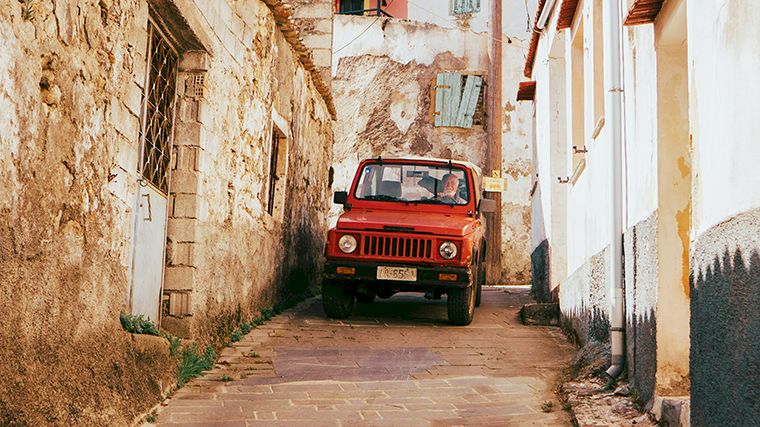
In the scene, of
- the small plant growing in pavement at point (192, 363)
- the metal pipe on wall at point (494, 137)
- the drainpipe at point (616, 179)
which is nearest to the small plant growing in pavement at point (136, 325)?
the small plant growing in pavement at point (192, 363)

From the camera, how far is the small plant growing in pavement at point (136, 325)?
5266 millimetres

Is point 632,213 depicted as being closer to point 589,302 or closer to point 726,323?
point 589,302

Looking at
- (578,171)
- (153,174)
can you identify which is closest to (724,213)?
(153,174)

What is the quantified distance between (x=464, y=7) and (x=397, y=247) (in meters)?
14.3

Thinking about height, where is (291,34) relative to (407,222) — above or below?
above

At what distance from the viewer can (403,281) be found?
9125 mm

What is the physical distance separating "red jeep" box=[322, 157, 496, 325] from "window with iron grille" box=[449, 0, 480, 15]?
12906 mm

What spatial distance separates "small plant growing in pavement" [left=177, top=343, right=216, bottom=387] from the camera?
639 cm

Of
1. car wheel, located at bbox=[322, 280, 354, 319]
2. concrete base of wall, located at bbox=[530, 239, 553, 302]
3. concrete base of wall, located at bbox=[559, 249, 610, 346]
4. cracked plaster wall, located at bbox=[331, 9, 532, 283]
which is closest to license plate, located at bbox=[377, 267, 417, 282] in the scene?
car wheel, located at bbox=[322, 280, 354, 319]

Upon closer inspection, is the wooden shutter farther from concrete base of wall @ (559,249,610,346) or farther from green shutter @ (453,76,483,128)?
concrete base of wall @ (559,249,610,346)

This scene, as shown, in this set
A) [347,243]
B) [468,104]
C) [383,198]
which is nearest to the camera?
[347,243]

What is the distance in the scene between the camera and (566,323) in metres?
8.84

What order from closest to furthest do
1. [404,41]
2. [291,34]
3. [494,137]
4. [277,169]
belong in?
[291,34] → [277,169] → [494,137] → [404,41]

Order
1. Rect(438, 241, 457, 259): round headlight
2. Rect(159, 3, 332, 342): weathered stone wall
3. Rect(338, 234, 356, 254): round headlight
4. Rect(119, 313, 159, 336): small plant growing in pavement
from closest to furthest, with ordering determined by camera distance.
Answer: Rect(119, 313, 159, 336): small plant growing in pavement, Rect(159, 3, 332, 342): weathered stone wall, Rect(438, 241, 457, 259): round headlight, Rect(338, 234, 356, 254): round headlight
